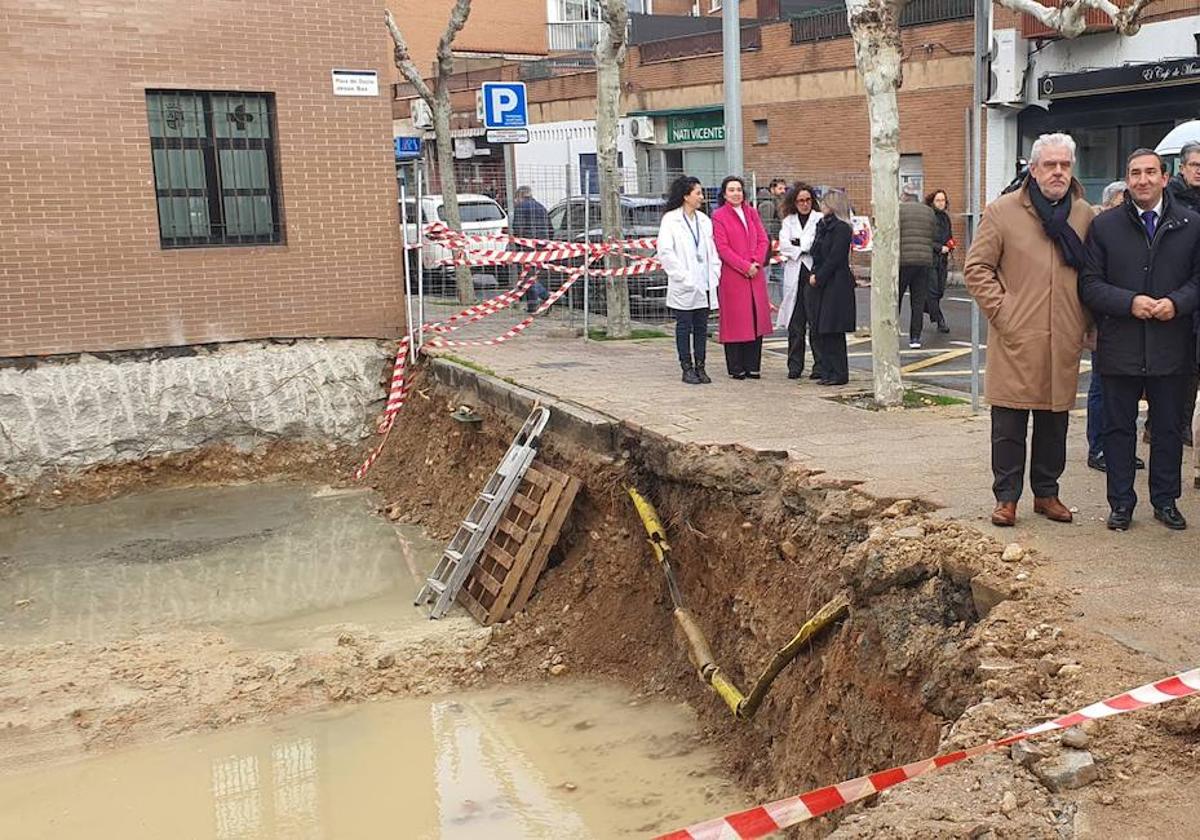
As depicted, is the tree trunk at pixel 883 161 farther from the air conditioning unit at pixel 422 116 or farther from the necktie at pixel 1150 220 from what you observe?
the air conditioning unit at pixel 422 116

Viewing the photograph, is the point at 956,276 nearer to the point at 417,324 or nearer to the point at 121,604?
the point at 417,324

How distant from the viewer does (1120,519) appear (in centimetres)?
571

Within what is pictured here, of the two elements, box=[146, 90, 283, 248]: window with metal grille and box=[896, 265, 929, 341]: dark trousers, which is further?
box=[896, 265, 929, 341]: dark trousers

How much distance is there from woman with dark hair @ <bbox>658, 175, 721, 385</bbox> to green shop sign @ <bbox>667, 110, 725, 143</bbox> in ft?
60.1

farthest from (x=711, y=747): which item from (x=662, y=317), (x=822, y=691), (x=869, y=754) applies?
(x=662, y=317)

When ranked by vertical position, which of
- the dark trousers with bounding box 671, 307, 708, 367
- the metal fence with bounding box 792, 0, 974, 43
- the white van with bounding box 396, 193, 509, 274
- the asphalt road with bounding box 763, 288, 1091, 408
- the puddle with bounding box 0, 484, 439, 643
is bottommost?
the puddle with bounding box 0, 484, 439, 643

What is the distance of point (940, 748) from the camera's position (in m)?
4.07

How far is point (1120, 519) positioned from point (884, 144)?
4.09 m

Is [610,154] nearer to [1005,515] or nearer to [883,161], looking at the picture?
[883,161]

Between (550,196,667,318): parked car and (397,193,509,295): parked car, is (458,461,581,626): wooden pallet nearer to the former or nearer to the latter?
(397,193,509,295): parked car

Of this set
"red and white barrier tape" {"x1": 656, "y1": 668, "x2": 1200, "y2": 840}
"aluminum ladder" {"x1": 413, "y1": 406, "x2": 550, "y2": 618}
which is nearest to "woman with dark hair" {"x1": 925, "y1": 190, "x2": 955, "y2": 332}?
"aluminum ladder" {"x1": 413, "y1": 406, "x2": 550, "y2": 618}

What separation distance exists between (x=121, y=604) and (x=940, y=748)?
21.5ft

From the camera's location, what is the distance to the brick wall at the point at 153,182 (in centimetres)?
1124

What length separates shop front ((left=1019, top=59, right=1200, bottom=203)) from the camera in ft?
62.5
